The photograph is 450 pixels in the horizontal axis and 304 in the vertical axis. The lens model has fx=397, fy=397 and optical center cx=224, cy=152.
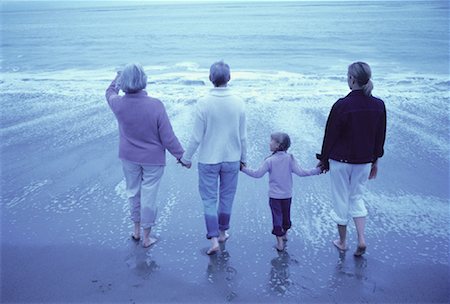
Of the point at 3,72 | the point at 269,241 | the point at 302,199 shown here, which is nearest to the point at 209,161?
the point at 269,241

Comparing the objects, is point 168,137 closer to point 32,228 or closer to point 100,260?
point 100,260

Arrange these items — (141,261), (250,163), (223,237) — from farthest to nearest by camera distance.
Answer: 1. (250,163)
2. (223,237)
3. (141,261)

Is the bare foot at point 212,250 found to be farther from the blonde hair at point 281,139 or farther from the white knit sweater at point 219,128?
the blonde hair at point 281,139

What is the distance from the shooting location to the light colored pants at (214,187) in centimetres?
379

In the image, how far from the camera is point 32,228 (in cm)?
427

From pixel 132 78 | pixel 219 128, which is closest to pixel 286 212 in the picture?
pixel 219 128

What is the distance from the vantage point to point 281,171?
376cm

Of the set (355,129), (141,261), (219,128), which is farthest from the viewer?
(141,261)

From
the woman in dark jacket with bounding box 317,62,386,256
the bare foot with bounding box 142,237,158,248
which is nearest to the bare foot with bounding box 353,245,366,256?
the woman in dark jacket with bounding box 317,62,386,256

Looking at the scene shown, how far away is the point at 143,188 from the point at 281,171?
4.42 feet

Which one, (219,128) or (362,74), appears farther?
(219,128)

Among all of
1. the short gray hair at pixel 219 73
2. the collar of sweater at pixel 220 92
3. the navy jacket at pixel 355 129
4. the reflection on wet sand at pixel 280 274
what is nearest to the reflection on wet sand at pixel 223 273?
the reflection on wet sand at pixel 280 274

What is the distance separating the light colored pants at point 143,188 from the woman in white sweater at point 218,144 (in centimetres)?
34

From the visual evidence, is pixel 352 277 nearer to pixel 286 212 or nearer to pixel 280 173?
pixel 286 212
